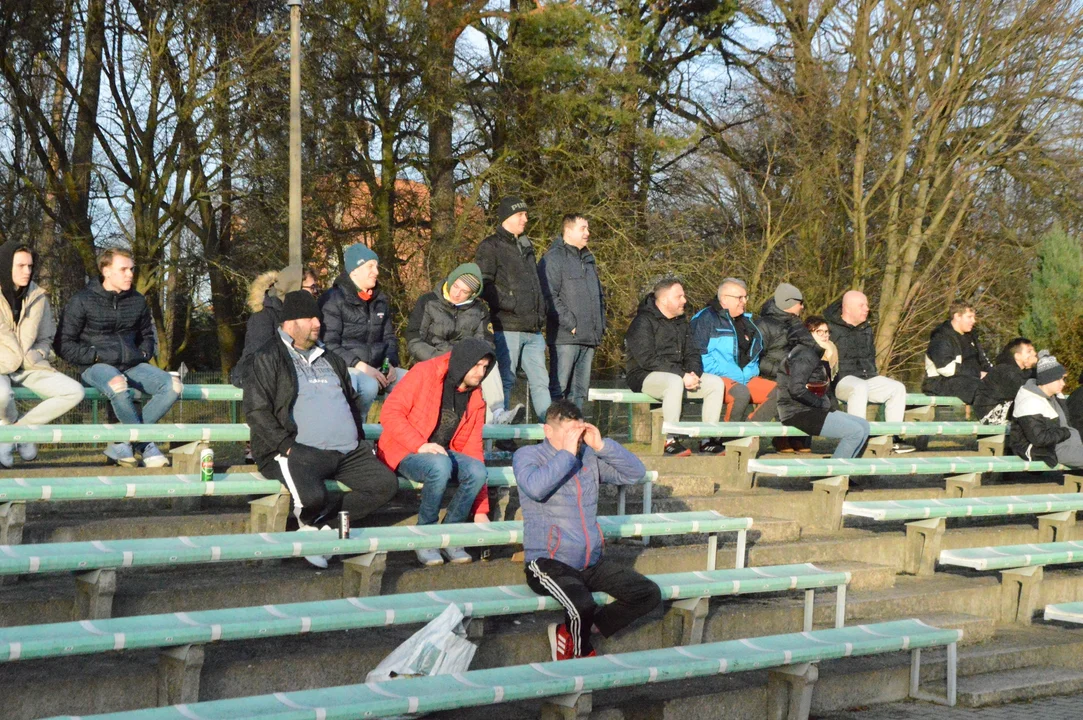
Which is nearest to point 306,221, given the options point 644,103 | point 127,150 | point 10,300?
point 127,150

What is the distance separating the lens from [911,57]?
17.6m

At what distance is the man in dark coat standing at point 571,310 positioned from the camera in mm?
9352

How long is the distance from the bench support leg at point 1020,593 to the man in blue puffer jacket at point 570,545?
3176 millimetres

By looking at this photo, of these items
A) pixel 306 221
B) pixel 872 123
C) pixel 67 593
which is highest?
pixel 872 123

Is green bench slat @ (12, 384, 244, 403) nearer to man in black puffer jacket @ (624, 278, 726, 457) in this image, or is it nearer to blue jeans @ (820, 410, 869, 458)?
man in black puffer jacket @ (624, 278, 726, 457)

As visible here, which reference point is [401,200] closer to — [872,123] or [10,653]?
[872,123]

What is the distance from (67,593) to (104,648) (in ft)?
3.72

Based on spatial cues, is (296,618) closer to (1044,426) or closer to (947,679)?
(947,679)

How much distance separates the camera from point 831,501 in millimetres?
8719

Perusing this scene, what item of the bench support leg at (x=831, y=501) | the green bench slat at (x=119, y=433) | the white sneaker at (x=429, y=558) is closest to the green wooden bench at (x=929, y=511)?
the bench support leg at (x=831, y=501)

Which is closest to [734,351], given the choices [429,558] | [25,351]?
[429,558]

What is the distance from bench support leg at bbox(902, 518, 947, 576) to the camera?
824cm

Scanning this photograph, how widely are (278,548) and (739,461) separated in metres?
4.34

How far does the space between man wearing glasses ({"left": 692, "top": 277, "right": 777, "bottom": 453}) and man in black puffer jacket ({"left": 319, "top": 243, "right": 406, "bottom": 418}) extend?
2.66 metres
